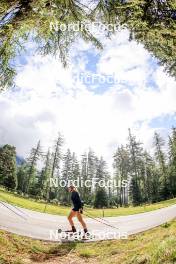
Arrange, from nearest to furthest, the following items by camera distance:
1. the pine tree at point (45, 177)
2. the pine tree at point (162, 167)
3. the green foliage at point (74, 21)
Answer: the green foliage at point (74, 21)
the pine tree at point (162, 167)
the pine tree at point (45, 177)

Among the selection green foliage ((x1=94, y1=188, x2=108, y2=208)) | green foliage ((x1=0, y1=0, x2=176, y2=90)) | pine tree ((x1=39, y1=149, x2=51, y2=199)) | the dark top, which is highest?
pine tree ((x1=39, y1=149, x2=51, y2=199))

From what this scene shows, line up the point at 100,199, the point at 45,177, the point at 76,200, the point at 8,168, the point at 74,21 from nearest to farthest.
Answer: the point at 74,21, the point at 76,200, the point at 100,199, the point at 8,168, the point at 45,177

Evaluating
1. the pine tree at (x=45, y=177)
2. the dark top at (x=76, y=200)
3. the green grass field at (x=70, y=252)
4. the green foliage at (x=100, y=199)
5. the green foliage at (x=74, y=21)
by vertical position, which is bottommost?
the green grass field at (x=70, y=252)

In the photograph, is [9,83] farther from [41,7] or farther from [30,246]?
[30,246]

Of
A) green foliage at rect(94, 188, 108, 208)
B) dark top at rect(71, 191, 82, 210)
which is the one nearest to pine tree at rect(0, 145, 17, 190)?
green foliage at rect(94, 188, 108, 208)

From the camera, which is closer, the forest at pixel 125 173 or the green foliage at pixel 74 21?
the green foliage at pixel 74 21

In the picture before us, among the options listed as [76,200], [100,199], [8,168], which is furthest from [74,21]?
[8,168]

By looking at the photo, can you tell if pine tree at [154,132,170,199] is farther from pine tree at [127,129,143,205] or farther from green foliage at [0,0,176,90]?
green foliage at [0,0,176,90]

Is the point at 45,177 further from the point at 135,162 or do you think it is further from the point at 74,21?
the point at 74,21

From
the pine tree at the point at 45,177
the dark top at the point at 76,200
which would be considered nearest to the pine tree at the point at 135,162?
the pine tree at the point at 45,177

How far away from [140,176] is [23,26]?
188 feet

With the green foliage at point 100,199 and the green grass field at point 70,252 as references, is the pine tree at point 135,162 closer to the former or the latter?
the green foliage at point 100,199

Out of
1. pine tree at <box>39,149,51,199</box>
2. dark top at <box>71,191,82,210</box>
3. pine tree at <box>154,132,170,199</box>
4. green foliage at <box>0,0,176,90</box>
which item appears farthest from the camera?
pine tree at <box>39,149,51,199</box>

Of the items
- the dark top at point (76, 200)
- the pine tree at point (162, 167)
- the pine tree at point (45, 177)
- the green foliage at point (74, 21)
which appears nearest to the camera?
the green foliage at point (74, 21)
